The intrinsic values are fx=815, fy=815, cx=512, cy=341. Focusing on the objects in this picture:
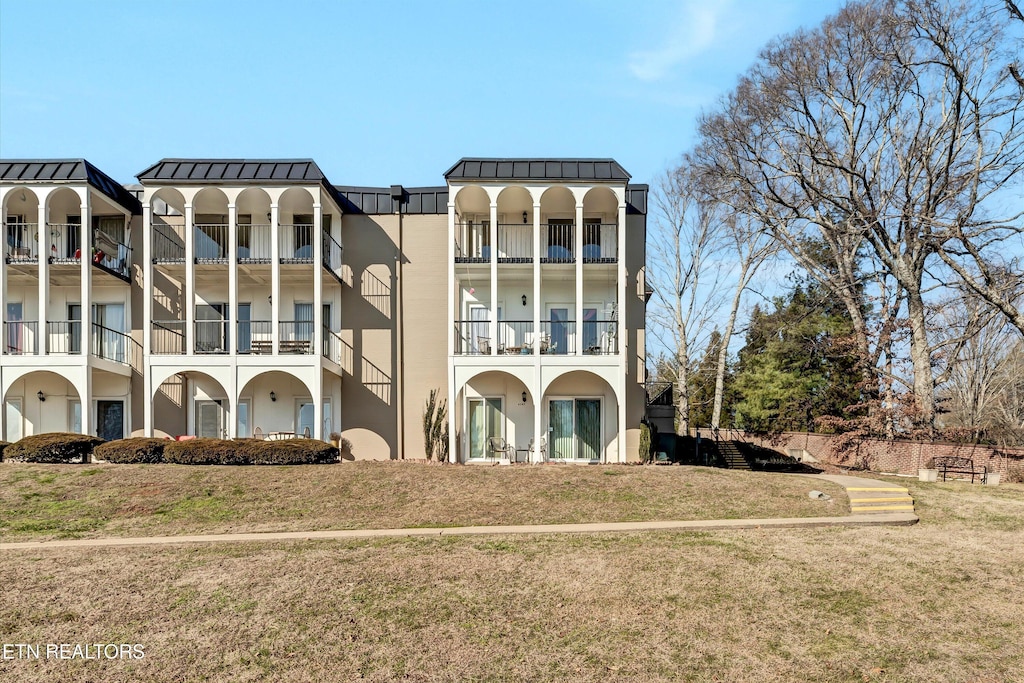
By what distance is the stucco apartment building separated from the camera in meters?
22.5

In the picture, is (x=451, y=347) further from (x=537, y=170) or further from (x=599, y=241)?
(x=599, y=241)

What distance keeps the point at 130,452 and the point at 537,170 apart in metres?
12.8

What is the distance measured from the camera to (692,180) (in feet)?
109

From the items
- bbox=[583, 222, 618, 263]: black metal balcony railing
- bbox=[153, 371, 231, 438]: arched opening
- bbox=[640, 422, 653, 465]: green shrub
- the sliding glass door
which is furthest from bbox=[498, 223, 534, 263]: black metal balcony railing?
bbox=[153, 371, 231, 438]: arched opening

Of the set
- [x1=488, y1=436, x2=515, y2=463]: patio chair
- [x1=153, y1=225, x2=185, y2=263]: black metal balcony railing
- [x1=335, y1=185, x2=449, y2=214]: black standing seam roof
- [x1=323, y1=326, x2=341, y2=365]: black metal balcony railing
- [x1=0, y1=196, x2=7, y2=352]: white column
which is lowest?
[x1=488, y1=436, x2=515, y2=463]: patio chair

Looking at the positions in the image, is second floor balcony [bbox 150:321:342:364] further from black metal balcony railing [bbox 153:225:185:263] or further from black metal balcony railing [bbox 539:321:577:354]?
black metal balcony railing [bbox 539:321:577:354]

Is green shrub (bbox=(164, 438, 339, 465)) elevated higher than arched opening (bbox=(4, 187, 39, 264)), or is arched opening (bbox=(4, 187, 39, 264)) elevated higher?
arched opening (bbox=(4, 187, 39, 264))

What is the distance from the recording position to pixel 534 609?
1047 centimetres

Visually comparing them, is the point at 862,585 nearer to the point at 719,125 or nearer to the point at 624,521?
the point at 624,521

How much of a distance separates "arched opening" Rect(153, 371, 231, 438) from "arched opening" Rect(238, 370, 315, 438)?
1.97ft

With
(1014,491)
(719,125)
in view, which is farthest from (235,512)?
(719,125)

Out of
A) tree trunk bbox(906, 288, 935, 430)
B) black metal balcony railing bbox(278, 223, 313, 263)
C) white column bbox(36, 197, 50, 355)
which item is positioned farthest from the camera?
tree trunk bbox(906, 288, 935, 430)

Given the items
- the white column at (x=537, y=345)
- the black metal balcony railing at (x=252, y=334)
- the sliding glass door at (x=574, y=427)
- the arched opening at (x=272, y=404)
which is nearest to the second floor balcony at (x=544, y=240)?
the white column at (x=537, y=345)

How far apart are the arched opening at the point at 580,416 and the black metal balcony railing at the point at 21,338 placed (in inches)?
576
